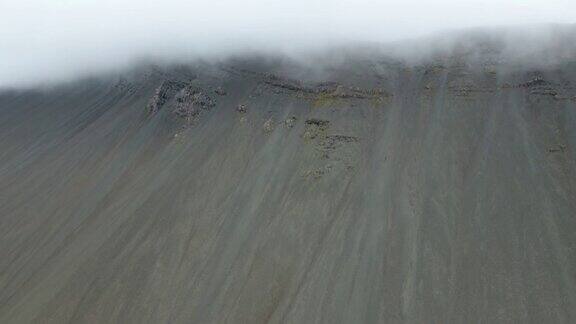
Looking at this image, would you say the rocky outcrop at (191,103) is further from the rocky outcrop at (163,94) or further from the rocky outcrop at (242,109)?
the rocky outcrop at (242,109)

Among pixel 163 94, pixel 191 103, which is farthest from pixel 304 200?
pixel 163 94

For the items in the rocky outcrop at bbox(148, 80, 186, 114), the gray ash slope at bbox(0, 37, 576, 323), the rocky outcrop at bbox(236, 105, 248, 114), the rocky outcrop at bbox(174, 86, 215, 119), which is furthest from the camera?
the rocky outcrop at bbox(148, 80, 186, 114)

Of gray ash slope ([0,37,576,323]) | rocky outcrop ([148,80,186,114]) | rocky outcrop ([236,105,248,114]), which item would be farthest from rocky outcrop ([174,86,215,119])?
rocky outcrop ([236,105,248,114])

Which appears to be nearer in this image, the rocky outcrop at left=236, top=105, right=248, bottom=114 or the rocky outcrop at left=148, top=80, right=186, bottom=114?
the rocky outcrop at left=236, top=105, right=248, bottom=114

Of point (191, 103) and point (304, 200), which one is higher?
point (191, 103)

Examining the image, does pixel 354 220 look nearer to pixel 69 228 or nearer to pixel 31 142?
pixel 69 228

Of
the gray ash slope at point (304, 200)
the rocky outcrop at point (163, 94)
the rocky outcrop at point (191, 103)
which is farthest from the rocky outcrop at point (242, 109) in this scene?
the rocky outcrop at point (163, 94)

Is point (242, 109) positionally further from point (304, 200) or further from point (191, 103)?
point (304, 200)

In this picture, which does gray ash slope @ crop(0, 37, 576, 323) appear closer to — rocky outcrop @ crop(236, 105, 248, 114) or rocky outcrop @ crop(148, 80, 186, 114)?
rocky outcrop @ crop(148, 80, 186, 114)

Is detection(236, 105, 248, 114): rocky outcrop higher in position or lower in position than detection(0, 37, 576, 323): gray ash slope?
higher
